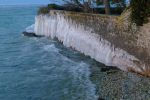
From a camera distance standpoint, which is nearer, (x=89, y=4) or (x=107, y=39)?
(x=107, y=39)

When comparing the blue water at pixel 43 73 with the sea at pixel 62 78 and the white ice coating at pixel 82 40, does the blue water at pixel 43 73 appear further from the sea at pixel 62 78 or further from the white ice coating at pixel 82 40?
the white ice coating at pixel 82 40

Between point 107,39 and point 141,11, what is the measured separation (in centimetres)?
535

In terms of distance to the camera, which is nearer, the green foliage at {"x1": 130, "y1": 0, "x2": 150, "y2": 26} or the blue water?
the blue water

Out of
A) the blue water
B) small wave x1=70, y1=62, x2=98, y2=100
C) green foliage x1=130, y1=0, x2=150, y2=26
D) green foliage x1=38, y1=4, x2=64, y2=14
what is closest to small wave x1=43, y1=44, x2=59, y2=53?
the blue water

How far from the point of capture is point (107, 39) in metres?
29.4

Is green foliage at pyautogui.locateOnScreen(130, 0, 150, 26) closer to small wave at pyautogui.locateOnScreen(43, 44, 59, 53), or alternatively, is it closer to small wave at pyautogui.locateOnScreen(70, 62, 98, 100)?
small wave at pyautogui.locateOnScreen(70, 62, 98, 100)

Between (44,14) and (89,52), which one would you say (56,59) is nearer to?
(89,52)

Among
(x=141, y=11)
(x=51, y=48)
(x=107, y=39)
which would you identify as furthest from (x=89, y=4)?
(x=141, y=11)

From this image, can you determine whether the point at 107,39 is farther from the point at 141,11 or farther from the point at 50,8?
the point at 50,8

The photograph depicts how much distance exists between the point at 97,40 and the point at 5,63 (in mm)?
8360

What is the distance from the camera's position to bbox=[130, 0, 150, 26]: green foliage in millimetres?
24469

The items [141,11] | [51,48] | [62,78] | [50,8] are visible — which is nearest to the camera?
[141,11]

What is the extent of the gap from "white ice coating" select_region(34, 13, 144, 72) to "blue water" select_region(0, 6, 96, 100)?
0.90m

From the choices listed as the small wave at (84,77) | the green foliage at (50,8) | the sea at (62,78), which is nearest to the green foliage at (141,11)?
the sea at (62,78)
